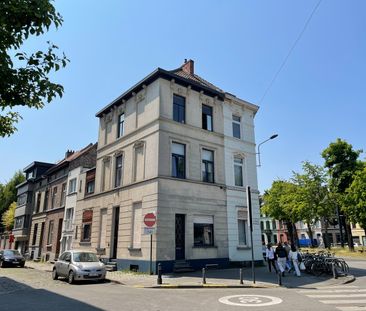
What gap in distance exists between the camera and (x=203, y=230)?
20.1m

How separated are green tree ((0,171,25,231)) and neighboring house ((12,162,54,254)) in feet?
51.1

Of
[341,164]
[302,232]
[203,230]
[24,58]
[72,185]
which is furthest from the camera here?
[302,232]

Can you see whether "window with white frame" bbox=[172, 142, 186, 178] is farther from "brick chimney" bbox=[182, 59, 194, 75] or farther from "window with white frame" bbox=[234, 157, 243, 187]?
"brick chimney" bbox=[182, 59, 194, 75]

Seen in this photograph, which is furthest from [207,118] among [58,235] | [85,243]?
[58,235]

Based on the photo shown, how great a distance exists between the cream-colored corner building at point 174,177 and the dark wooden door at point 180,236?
0.06 m

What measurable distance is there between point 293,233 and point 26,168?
5205 cm

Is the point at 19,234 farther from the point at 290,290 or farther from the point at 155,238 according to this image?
the point at 290,290

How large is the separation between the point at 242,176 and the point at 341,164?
28.4 metres

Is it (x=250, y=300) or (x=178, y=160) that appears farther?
(x=178, y=160)

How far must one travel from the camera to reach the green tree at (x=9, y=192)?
56600 millimetres

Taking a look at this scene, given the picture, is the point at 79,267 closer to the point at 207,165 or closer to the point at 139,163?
the point at 139,163

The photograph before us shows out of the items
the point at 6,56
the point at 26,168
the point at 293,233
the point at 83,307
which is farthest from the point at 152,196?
the point at 293,233

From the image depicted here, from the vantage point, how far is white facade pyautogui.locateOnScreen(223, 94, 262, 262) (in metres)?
21.5

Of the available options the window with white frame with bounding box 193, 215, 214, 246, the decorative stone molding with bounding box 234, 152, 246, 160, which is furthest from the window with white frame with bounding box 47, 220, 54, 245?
the decorative stone molding with bounding box 234, 152, 246, 160
